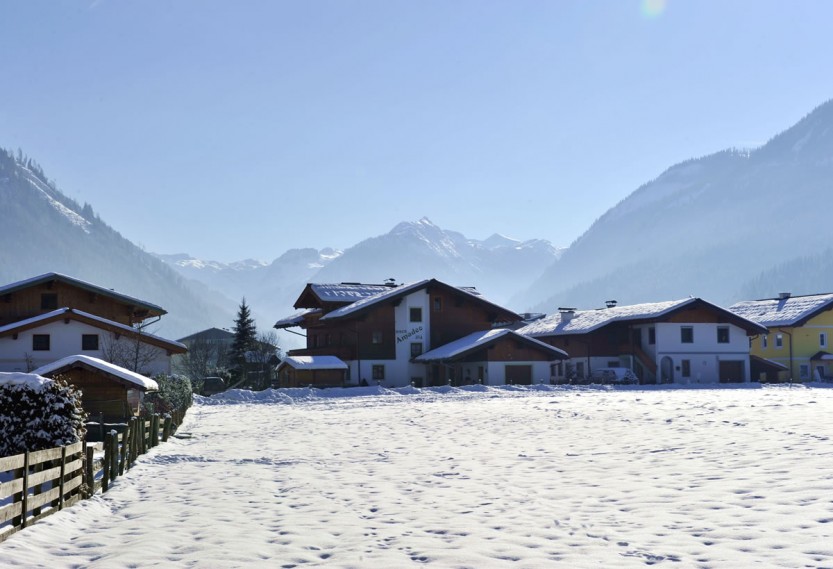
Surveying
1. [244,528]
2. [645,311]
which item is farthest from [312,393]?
[244,528]

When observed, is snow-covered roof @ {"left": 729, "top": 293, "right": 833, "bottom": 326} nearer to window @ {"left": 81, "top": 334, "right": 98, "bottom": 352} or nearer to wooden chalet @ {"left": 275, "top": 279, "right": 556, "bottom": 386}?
wooden chalet @ {"left": 275, "top": 279, "right": 556, "bottom": 386}

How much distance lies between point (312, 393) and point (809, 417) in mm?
30766

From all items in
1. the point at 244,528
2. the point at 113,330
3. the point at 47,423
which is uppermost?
the point at 113,330

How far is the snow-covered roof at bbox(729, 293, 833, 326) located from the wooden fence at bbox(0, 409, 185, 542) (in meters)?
64.5

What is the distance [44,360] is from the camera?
1810 inches

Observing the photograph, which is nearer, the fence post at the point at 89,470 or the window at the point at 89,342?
the fence post at the point at 89,470

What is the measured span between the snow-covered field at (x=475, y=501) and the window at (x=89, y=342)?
22.8 m

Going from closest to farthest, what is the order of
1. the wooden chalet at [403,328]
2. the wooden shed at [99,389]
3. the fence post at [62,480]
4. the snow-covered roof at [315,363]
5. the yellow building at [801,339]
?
the fence post at [62,480] → the wooden shed at [99,389] → the snow-covered roof at [315,363] → the wooden chalet at [403,328] → the yellow building at [801,339]

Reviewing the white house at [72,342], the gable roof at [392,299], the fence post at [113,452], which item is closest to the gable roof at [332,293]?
the gable roof at [392,299]

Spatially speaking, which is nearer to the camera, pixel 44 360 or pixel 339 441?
pixel 339 441

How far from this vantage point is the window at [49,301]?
50656mm

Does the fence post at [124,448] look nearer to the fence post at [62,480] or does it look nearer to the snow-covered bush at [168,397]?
the fence post at [62,480]

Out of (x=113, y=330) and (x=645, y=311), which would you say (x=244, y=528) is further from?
(x=645, y=311)

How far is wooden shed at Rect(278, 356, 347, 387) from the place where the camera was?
6075 cm
